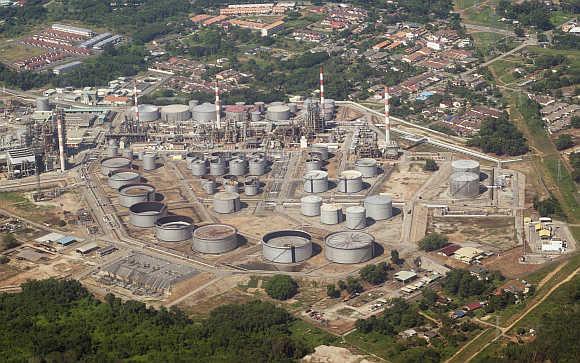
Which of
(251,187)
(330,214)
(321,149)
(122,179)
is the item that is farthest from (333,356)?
(321,149)

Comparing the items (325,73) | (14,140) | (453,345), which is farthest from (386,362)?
(325,73)

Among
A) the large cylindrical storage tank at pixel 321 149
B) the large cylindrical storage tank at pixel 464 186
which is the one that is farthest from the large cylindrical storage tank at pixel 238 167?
the large cylindrical storage tank at pixel 464 186

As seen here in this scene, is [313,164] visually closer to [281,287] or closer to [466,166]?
[466,166]

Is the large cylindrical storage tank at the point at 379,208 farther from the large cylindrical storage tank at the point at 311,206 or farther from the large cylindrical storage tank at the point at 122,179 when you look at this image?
the large cylindrical storage tank at the point at 122,179

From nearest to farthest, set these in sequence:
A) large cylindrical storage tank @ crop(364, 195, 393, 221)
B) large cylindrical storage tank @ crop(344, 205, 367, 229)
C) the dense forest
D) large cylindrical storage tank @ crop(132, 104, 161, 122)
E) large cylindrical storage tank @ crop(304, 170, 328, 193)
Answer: the dense forest → large cylindrical storage tank @ crop(344, 205, 367, 229) → large cylindrical storage tank @ crop(364, 195, 393, 221) → large cylindrical storage tank @ crop(304, 170, 328, 193) → large cylindrical storage tank @ crop(132, 104, 161, 122)

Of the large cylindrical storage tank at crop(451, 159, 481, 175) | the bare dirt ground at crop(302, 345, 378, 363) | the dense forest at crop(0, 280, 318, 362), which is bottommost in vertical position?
the bare dirt ground at crop(302, 345, 378, 363)

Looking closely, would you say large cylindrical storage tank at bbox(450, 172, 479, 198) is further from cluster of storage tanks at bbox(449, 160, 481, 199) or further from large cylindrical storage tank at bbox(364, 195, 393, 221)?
large cylindrical storage tank at bbox(364, 195, 393, 221)

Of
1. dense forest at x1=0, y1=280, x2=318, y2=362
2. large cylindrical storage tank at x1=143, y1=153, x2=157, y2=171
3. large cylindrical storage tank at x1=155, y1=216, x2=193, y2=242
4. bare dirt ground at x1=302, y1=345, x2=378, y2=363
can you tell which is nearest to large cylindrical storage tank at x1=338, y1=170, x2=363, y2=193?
large cylindrical storage tank at x1=155, y1=216, x2=193, y2=242

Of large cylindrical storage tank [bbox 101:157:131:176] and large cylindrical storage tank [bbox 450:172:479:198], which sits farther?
large cylindrical storage tank [bbox 101:157:131:176]
